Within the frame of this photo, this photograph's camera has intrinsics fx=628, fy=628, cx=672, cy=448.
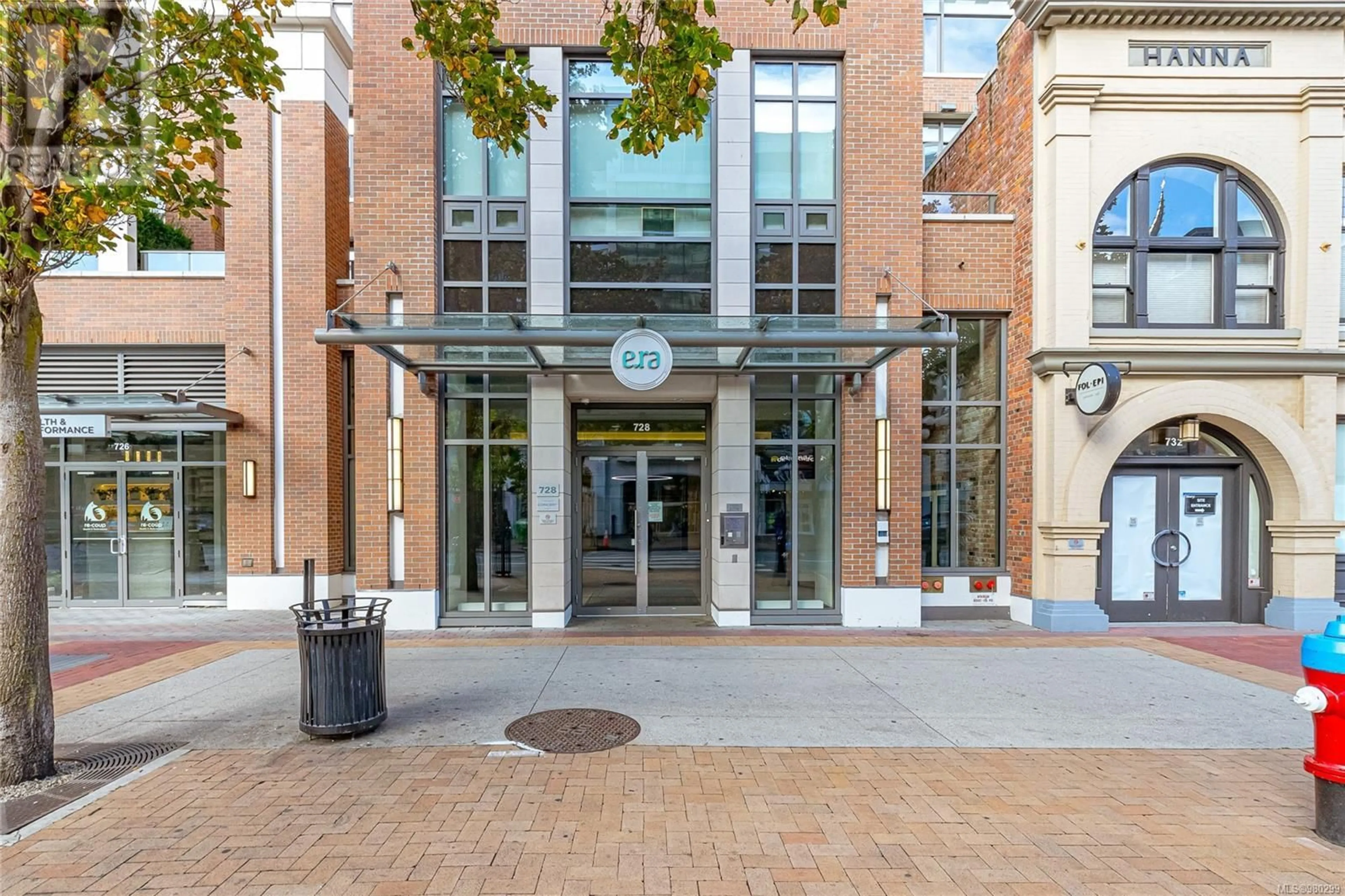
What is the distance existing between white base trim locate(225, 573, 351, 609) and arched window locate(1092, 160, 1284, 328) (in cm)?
1352

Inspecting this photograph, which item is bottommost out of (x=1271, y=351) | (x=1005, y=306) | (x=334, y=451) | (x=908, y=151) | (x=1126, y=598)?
(x=1126, y=598)

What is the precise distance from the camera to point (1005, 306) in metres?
10.0

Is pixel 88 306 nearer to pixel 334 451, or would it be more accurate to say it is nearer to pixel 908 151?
pixel 334 451

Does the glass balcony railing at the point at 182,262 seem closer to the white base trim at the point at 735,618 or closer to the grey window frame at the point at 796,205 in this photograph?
the grey window frame at the point at 796,205

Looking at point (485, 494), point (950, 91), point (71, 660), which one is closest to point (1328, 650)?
point (485, 494)

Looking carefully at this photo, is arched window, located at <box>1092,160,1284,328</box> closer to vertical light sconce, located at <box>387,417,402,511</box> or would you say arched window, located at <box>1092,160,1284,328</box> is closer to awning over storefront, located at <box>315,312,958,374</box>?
awning over storefront, located at <box>315,312,958,374</box>

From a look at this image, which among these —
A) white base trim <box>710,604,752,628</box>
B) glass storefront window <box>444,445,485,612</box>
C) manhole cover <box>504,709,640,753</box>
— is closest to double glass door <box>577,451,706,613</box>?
white base trim <box>710,604,752,628</box>

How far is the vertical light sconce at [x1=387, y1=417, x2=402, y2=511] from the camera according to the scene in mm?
9141

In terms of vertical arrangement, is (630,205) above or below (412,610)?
above

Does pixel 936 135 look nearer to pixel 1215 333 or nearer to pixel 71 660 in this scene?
pixel 1215 333

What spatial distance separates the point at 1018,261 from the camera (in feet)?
32.7

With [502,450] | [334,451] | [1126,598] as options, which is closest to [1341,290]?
[1126,598]

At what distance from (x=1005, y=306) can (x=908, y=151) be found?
2891 millimetres

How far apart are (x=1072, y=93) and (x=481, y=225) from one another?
8.93m
